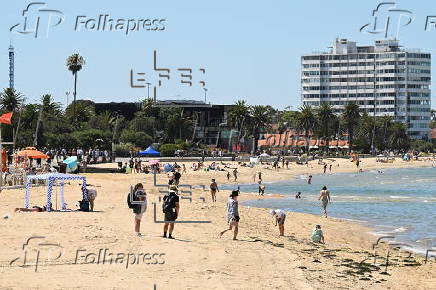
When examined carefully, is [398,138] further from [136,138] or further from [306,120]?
[136,138]

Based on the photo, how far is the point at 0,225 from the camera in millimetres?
20906

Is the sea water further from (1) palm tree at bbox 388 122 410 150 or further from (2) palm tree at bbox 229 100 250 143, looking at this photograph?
(1) palm tree at bbox 388 122 410 150

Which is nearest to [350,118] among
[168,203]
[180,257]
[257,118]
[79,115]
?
[257,118]

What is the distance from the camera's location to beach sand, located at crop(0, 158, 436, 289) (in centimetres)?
1460

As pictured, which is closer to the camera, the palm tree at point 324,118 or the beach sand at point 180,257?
the beach sand at point 180,257

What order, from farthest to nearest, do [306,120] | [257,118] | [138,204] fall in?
[306,120] → [257,118] → [138,204]

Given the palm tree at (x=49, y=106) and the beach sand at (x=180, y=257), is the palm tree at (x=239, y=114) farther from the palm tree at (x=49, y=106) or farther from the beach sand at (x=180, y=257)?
the beach sand at (x=180, y=257)

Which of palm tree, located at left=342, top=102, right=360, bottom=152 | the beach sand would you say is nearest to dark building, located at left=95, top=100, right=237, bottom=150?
palm tree, located at left=342, top=102, right=360, bottom=152

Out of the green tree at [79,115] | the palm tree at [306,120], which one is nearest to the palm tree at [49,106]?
the green tree at [79,115]

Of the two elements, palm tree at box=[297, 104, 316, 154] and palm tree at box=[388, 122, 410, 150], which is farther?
palm tree at box=[388, 122, 410, 150]

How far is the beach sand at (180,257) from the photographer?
14602mm

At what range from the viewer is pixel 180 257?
17.1m

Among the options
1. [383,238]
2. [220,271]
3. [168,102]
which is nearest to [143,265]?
[220,271]

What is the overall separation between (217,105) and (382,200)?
7748 cm
